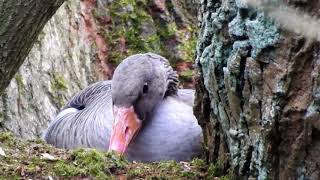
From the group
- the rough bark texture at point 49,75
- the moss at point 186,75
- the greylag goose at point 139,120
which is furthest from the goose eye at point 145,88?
the moss at point 186,75

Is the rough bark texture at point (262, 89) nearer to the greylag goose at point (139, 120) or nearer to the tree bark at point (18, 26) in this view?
the tree bark at point (18, 26)

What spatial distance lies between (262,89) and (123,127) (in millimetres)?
2061

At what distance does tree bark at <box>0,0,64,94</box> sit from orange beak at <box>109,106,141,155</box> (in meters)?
1.47

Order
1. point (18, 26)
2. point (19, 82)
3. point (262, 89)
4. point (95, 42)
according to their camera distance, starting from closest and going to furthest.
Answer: point (262, 89) → point (18, 26) → point (19, 82) → point (95, 42)

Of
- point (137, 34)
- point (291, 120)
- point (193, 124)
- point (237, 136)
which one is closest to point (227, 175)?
point (237, 136)

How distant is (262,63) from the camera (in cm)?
252

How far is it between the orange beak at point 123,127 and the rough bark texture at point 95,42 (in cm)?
146

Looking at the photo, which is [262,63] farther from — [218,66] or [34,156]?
[34,156]

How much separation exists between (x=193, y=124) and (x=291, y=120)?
215 centimetres

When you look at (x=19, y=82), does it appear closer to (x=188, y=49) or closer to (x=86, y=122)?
(x=86, y=122)

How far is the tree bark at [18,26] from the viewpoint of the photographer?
2.81m

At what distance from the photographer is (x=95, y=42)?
701 centimetres

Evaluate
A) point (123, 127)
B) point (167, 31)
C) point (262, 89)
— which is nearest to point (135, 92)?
point (123, 127)

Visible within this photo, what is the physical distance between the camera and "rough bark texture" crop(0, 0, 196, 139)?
6.16 meters
